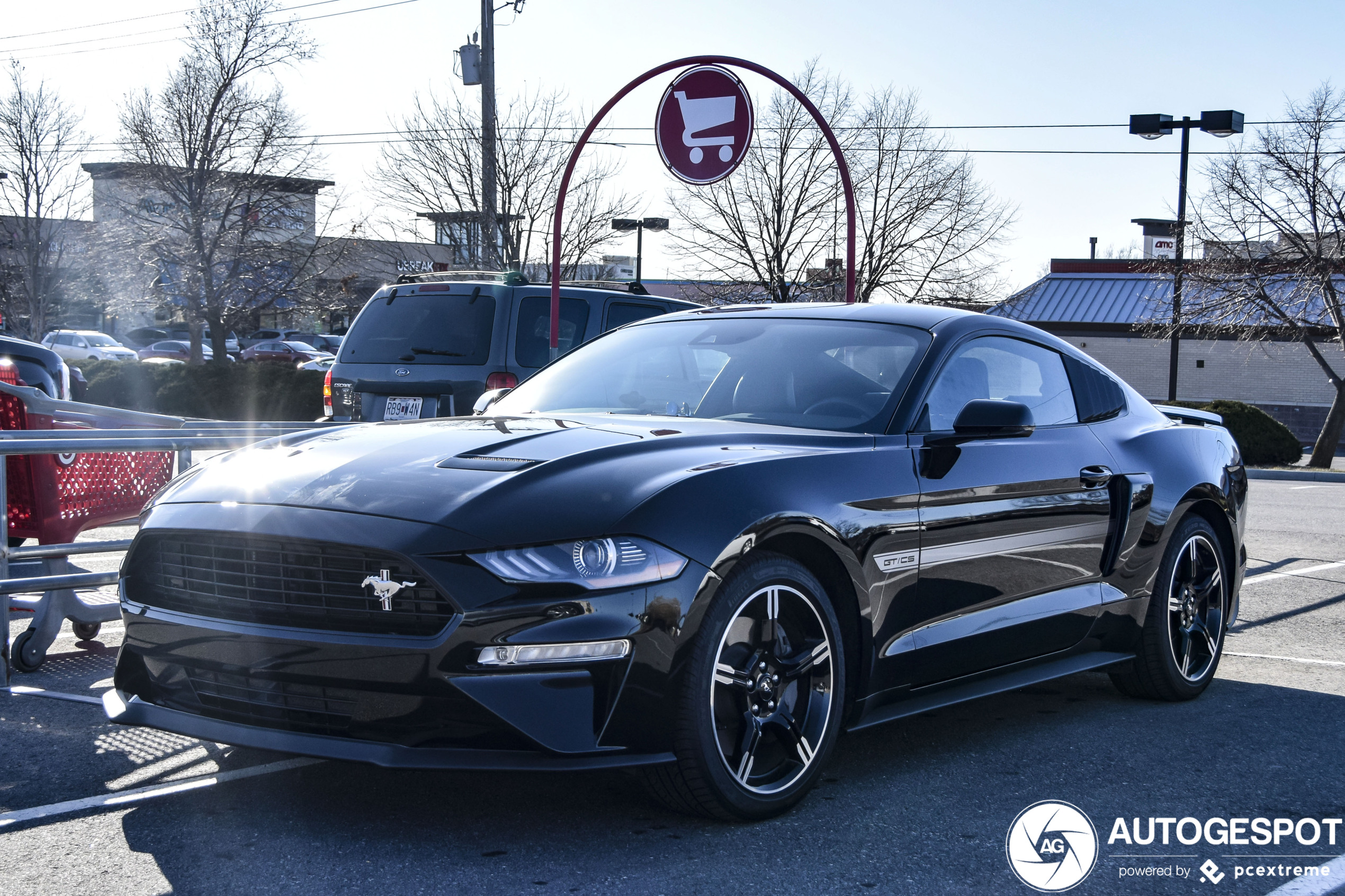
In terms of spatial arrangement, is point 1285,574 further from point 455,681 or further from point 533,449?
point 455,681

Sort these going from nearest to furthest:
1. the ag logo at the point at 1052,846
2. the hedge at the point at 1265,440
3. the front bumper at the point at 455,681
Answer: the front bumper at the point at 455,681 → the ag logo at the point at 1052,846 → the hedge at the point at 1265,440

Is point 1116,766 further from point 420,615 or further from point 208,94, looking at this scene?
point 208,94

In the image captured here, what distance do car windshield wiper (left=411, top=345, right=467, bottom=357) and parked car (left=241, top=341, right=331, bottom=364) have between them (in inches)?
1583

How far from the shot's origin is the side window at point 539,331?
33.6 ft

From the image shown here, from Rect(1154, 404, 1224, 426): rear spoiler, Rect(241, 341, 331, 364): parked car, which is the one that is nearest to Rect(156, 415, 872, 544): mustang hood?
Rect(1154, 404, 1224, 426): rear spoiler

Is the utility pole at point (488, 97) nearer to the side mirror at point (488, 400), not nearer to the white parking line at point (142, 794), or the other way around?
the side mirror at point (488, 400)

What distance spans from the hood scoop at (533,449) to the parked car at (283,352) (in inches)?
1833

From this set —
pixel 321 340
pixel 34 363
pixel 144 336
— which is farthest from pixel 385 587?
pixel 144 336

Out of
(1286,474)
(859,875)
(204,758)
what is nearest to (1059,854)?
(859,875)

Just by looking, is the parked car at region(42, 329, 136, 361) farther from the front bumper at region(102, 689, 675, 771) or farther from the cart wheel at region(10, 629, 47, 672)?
the front bumper at region(102, 689, 675, 771)

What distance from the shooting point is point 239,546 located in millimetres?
3500

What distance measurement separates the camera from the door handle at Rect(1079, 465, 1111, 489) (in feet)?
16.3

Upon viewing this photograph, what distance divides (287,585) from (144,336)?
206 feet

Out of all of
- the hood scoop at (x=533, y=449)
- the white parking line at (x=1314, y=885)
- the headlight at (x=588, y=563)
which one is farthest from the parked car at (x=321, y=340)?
the white parking line at (x=1314, y=885)
